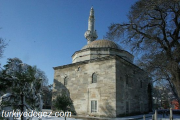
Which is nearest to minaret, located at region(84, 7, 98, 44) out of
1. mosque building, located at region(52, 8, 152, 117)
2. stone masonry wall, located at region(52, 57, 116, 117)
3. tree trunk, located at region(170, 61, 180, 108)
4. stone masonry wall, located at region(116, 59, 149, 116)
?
mosque building, located at region(52, 8, 152, 117)

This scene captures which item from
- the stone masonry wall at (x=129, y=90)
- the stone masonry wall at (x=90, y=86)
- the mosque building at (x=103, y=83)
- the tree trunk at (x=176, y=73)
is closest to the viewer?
the tree trunk at (x=176, y=73)

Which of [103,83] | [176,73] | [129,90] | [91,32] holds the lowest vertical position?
[129,90]

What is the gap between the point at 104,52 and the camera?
64.1 feet

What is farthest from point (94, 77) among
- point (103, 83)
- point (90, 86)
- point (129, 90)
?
point (129, 90)

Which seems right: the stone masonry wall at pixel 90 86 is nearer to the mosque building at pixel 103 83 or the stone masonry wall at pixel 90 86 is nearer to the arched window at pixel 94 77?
the mosque building at pixel 103 83

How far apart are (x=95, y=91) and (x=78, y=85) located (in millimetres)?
2522

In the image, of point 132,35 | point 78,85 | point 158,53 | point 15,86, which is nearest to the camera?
point 15,86

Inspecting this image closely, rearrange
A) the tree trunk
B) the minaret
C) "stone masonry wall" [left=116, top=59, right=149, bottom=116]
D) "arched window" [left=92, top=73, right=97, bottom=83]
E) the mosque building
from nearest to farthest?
the tree trunk < the mosque building < "stone masonry wall" [left=116, top=59, right=149, bottom=116] < "arched window" [left=92, top=73, right=97, bottom=83] < the minaret

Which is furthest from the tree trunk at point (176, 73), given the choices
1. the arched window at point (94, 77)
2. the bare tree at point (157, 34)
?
the arched window at point (94, 77)

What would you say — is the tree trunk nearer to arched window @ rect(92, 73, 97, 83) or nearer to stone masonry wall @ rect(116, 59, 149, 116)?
stone masonry wall @ rect(116, 59, 149, 116)

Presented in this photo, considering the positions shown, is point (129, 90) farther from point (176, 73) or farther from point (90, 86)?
point (176, 73)

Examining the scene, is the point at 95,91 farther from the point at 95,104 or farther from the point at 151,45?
the point at 151,45

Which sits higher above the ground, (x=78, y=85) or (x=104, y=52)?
(x=104, y=52)

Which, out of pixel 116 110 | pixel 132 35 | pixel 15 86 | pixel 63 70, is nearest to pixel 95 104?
pixel 116 110
